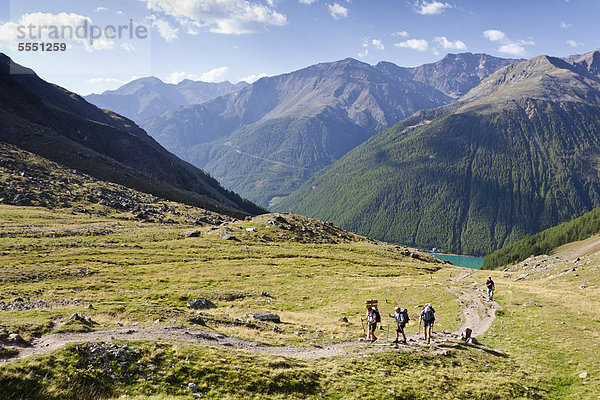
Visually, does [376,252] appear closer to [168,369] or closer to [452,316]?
[452,316]

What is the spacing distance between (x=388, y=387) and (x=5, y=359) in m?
21.3

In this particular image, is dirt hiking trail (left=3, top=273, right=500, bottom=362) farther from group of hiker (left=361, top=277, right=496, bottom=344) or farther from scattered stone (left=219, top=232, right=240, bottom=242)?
scattered stone (left=219, top=232, right=240, bottom=242)

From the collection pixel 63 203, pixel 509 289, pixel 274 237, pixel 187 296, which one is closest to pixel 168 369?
pixel 187 296

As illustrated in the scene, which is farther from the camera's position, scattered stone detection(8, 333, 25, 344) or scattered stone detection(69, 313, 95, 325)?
scattered stone detection(69, 313, 95, 325)

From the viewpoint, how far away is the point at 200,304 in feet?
125

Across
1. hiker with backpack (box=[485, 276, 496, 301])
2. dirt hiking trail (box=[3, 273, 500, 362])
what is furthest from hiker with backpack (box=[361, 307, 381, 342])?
hiker with backpack (box=[485, 276, 496, 301])

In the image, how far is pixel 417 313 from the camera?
39.6 metres

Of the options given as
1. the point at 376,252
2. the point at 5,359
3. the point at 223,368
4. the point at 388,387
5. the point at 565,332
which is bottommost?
the point at 376,252

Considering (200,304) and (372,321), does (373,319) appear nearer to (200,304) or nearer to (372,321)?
(372,321)

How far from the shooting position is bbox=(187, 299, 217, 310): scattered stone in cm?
3720

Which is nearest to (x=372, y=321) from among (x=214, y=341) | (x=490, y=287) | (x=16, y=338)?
(x=214, y=341)

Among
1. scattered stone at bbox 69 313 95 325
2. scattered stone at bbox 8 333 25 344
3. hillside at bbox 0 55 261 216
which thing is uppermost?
hillside at bbox 0 55 261 216

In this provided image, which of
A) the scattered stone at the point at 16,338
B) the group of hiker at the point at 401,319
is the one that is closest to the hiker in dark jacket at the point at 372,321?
the group of hiker at the point at 401,319

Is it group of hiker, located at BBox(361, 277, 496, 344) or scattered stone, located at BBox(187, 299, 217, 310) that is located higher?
group of hiker, located at BBox(361, 277, 496, 344)
